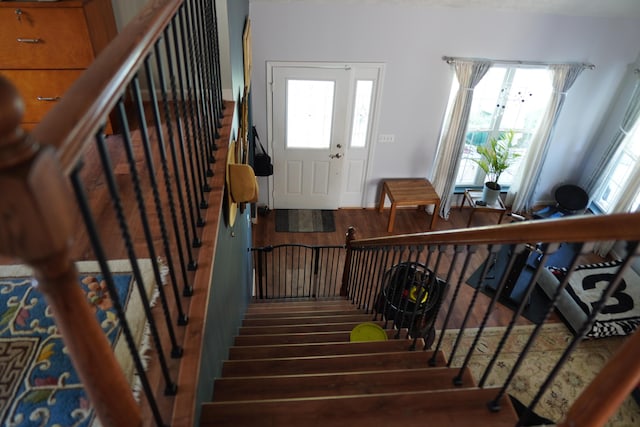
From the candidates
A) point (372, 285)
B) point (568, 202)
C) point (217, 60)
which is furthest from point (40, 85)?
point (568, 202)

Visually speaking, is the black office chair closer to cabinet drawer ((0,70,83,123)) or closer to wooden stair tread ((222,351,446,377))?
wooden stair tread ((222,351,446,377))

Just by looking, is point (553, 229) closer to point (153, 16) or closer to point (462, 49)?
point (153, 16)

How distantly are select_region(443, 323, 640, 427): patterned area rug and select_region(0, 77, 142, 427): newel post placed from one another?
Result: 3.77 meters

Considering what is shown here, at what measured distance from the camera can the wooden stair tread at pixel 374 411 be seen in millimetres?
1404

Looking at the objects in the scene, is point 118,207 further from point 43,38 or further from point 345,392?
point 43,38

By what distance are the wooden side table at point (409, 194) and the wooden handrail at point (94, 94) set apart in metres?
4.94

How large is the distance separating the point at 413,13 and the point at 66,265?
17.0 ft

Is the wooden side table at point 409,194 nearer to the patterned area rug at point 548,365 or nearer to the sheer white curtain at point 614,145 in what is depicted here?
the patterned area rug at point 548,365

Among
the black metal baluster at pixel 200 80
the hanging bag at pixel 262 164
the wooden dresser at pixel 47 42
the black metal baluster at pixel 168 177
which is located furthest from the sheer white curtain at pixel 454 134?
the black metal baluster at pixel 168 177

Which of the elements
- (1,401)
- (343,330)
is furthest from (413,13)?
(1,401)

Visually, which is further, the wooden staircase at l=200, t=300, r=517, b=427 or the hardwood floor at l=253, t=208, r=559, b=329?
the hardwood floor at l=253, t=208, r=559, b=329

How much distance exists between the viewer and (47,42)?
89.7 inches

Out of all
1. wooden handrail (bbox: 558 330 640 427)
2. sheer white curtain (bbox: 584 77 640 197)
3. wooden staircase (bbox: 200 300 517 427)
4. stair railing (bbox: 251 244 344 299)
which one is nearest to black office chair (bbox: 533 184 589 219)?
sheer white curtain (bbox: 584 77 640 197)

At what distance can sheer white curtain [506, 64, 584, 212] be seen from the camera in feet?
17.9
